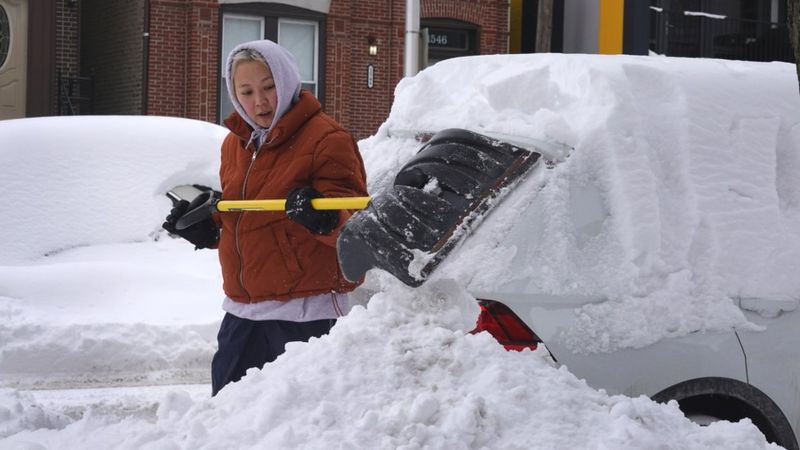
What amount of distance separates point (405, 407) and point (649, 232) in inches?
52.6

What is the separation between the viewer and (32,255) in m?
7.48

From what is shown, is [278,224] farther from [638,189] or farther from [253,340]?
[638,189]

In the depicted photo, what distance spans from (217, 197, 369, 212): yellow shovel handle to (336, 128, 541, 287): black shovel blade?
205mm

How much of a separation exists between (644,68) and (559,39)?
1567cm

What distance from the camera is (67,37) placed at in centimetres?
1791

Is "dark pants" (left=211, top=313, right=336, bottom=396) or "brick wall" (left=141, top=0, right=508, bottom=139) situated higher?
"brick wall" (left=141, top=0, right=508, bottom=139)

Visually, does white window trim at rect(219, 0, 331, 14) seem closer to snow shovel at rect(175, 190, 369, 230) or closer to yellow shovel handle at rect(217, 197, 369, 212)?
snow shovel at rect(175, 190, 369, 230)

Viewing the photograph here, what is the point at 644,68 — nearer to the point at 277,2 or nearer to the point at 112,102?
the point at 277,2

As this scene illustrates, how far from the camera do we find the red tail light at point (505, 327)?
3.65m

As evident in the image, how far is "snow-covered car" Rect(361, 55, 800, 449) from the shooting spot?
145 inches

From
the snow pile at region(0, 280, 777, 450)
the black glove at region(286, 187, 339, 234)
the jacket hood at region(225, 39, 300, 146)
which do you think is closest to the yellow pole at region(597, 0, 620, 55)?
the jacket hood at region(225, 39, 300, 146)

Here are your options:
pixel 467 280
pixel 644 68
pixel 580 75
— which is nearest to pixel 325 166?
pixel 467 280

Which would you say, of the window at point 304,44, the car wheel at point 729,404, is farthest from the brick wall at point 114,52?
the car wheel at point 729,404

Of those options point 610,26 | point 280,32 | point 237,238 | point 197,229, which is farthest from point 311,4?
point 237,238
